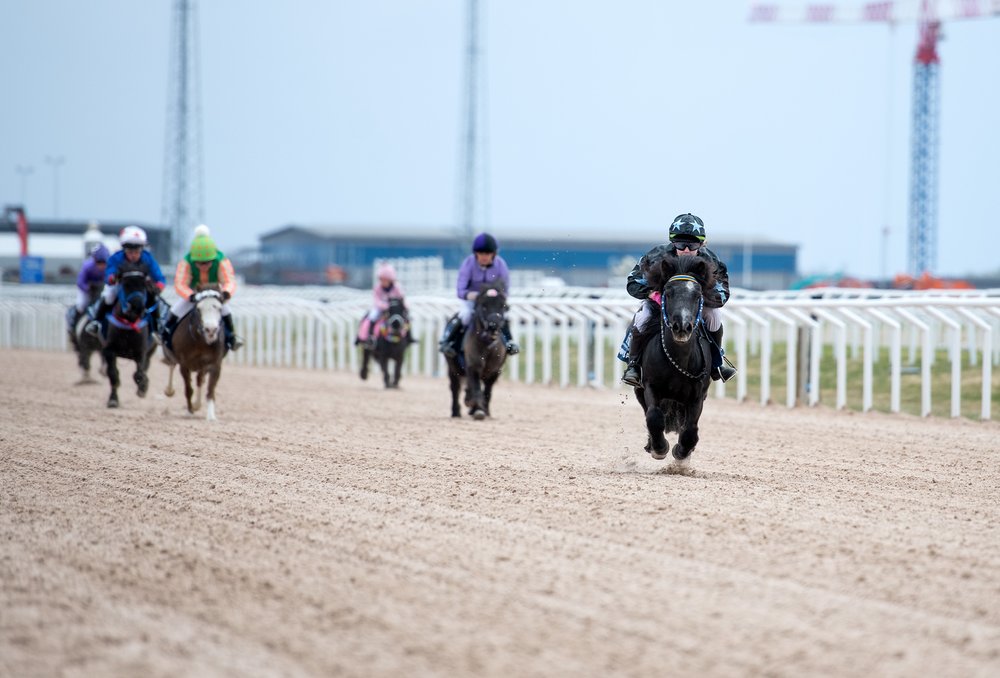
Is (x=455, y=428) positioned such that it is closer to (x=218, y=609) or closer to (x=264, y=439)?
(x=264, y=439)

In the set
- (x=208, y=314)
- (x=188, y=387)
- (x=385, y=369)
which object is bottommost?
(x=385, y=369)

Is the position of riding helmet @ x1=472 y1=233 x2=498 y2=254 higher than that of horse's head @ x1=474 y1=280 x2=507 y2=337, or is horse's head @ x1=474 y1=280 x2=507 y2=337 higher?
riding helmet @ x1=472 y1=233 x2=498 y2=254

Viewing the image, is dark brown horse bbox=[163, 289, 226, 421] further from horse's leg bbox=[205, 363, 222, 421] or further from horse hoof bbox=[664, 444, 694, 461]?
horse hoof bbox=[664, 444, 694, 461]

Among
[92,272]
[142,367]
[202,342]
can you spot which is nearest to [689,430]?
[202,342]

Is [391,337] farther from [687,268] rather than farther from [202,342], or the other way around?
[687,268]

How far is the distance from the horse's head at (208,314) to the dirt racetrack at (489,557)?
2.07 meters

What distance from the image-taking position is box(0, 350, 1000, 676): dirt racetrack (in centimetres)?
513

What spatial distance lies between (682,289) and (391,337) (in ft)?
44.6

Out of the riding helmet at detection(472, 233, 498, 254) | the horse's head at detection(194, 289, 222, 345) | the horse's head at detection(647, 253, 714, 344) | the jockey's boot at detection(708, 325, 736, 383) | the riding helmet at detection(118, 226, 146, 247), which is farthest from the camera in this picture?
the riding helmet at detection(118, 226, 146, 247)

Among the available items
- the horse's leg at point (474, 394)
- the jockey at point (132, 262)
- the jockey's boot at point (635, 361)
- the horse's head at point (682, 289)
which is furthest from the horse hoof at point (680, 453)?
the jockey at point (132, 262)

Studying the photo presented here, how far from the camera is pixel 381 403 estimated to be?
1897 centimetres

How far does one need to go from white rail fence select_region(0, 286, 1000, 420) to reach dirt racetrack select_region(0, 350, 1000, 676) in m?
4.07

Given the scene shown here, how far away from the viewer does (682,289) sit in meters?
9.80

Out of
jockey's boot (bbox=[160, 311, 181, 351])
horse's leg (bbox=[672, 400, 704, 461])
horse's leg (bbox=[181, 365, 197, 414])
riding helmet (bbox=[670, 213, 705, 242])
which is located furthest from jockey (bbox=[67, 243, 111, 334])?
horse's leg (bbox=[672, 400, 704, 461])
